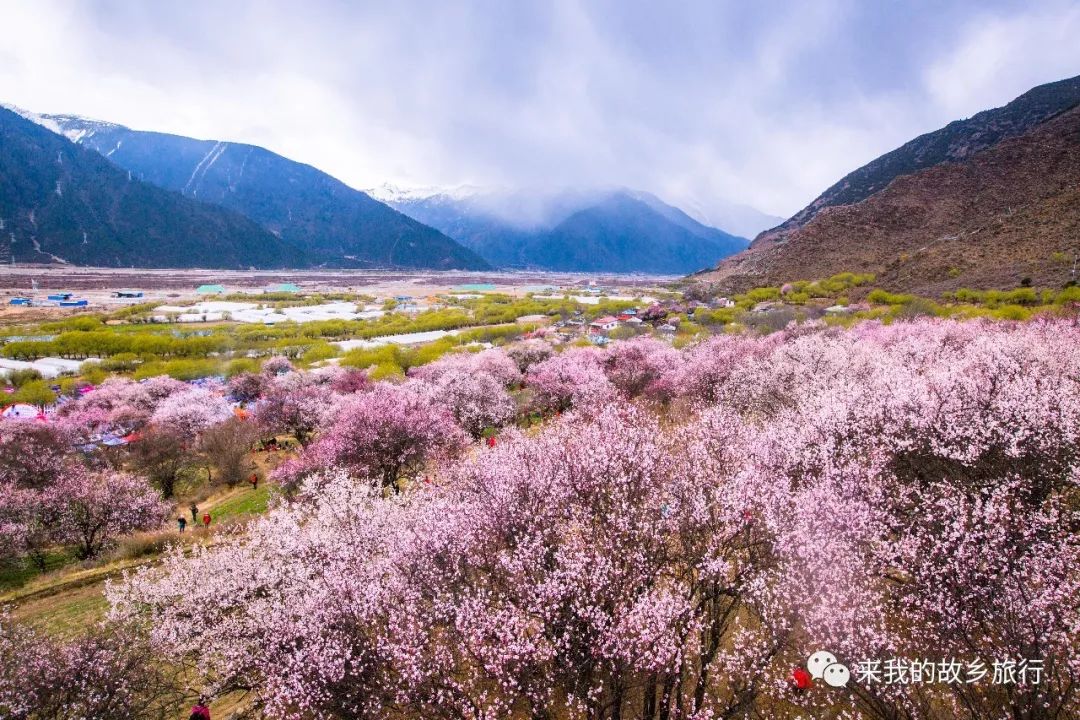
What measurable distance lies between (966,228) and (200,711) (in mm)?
85607

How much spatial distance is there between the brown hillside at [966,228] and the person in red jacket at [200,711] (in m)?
62.1

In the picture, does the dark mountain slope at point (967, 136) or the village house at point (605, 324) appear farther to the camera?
the dark mountain slope at point (967, 136)

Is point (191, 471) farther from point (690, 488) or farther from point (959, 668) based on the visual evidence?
point (959, 668)

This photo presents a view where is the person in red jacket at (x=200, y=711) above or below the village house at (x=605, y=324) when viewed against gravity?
below

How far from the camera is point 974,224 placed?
62.1m

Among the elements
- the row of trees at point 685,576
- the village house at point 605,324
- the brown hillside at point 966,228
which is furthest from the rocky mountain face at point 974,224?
the row of trees at point 685,576

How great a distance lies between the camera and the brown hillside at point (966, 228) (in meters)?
48.4

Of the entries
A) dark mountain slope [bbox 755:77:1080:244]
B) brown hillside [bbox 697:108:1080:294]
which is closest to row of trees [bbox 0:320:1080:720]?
brown hillside [bbox 697:108:1080:294]

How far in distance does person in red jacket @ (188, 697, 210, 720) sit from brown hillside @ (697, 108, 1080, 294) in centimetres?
6207

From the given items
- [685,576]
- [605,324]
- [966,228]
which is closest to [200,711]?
[685,576]

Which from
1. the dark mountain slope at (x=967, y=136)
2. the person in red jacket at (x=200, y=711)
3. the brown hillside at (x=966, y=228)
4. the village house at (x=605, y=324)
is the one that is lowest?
the person in red jacket at (x=200, y=711)

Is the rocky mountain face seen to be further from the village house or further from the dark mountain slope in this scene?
the village house

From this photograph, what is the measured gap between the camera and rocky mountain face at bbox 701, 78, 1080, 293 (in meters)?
48.7

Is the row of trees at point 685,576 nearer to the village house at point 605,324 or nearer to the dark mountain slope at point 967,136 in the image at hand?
the village house at point 605,324
